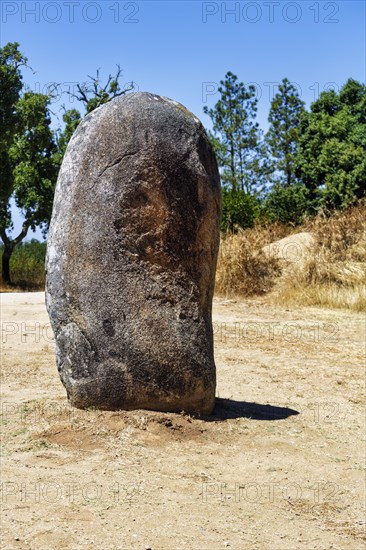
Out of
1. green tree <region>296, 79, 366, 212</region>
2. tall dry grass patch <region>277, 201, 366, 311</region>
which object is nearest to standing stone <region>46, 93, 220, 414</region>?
tall dry grass patch <region>277, 201, 366, 311</region>

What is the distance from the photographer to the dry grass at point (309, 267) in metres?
13.1

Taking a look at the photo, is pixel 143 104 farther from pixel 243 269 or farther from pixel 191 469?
pixel 243 269

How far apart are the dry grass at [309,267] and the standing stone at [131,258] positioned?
26.0 feet

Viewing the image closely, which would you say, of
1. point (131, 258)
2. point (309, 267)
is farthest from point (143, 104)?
point (309, 267)

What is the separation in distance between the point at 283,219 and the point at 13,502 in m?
17.7

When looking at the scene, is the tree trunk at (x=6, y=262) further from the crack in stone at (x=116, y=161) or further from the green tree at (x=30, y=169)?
the crack in stone at (x=116, y=161)

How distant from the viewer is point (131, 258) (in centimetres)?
500

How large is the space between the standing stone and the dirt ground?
0.28 metres

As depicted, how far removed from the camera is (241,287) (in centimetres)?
1391

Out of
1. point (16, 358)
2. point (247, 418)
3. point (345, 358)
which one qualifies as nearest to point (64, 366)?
point (247, 418)

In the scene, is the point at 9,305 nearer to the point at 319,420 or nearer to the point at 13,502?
the point at 319,420

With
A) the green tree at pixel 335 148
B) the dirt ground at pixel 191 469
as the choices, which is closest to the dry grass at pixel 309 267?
the green tree at pixel 335 148

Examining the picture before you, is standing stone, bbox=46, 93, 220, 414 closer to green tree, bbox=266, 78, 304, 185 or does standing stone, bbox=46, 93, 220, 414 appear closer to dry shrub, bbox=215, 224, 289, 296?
dry shrub, bbox=215, 224, 289, 296

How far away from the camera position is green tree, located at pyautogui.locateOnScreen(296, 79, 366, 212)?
17938 mm
